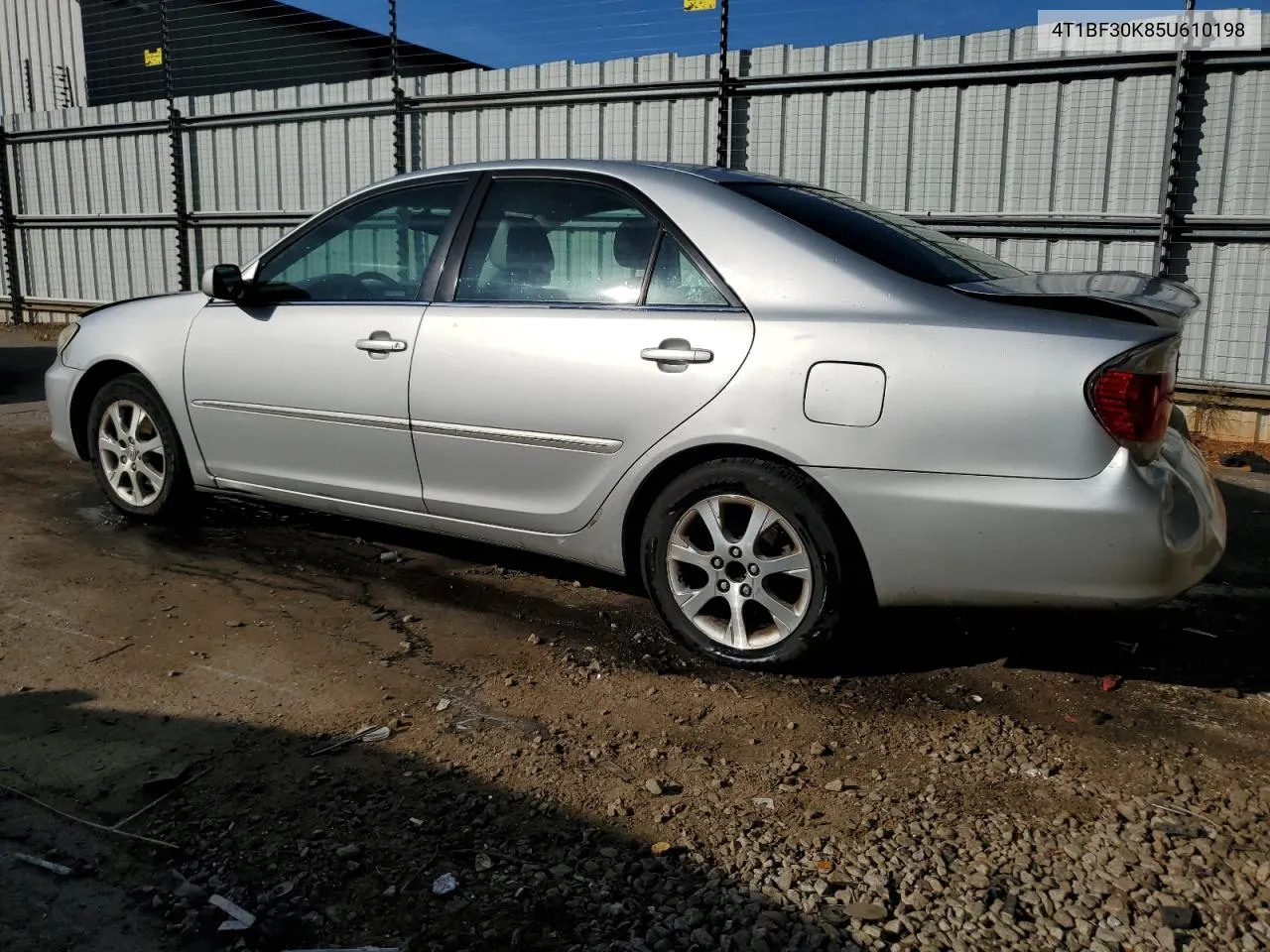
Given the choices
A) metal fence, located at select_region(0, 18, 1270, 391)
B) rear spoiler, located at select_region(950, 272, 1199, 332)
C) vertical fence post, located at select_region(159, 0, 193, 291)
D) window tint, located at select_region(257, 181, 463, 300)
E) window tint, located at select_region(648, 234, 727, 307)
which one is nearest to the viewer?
rear spoiler, located at select_region(950, 272, 1199, 332)

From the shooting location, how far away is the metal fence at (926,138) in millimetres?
7625

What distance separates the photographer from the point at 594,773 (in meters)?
2.80

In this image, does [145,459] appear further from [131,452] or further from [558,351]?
[558,351]

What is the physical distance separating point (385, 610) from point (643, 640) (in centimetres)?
98

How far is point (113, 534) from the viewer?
16.3 feet

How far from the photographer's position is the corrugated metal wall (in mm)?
16859

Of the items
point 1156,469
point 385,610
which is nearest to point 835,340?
point 1156,469

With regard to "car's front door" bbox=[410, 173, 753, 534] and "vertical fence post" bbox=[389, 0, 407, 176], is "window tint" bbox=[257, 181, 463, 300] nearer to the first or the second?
"car's front door" bbox=[410, 173, 753, 534]

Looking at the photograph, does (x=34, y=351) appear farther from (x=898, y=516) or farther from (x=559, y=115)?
(x=898, y=516)

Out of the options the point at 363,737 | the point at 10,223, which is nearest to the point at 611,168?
the point at 363,737

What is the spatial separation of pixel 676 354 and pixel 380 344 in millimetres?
1244

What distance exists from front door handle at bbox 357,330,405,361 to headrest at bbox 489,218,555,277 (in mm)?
461

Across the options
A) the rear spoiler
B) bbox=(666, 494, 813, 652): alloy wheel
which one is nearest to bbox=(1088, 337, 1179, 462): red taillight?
the rear spoiler

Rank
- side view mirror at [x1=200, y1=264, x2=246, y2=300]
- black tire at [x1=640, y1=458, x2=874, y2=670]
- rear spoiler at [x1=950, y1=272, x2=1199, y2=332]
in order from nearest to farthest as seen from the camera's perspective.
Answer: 1. rear spoiler at [x1=950, y1=272, x2=1199, y2=332]
2. black tire at [x1=640, y1=458, x2=874, y2=670]
3. side view mirror at [x1=200, y1=264, x2=246, y2=300]
